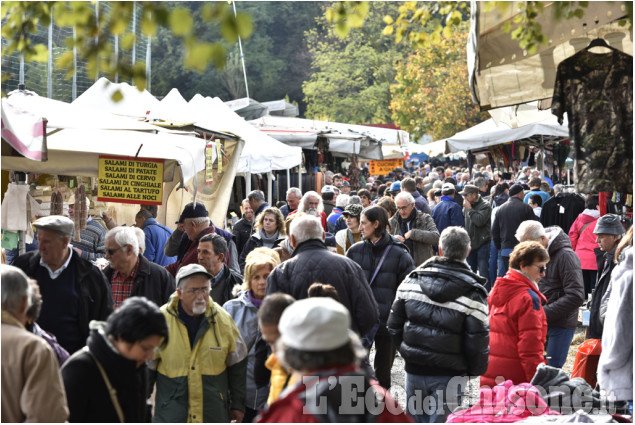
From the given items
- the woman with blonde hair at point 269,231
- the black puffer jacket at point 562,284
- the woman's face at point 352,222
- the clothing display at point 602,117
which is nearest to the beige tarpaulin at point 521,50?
the clothing display at point 602,117

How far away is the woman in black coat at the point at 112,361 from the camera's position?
393 cm

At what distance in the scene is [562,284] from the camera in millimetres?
7543

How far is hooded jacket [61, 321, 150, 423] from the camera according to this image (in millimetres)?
3928

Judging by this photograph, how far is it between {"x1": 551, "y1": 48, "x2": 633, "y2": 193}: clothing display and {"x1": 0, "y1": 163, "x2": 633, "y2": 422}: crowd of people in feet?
1.78

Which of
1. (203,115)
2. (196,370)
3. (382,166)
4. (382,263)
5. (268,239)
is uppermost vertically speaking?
(203,115)

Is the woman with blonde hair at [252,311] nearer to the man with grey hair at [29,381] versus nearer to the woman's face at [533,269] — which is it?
the woman's face at [533,269]

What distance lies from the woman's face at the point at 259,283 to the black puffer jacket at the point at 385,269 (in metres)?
1.44

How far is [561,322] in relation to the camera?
745 centimetres

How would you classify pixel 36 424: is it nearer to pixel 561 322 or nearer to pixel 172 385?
pixel 172 385

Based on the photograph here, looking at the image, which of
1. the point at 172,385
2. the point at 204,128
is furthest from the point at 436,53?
the point at 172,385

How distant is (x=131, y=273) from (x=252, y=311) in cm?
112

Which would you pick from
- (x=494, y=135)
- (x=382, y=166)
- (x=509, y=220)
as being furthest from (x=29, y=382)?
(x=382, y=166)

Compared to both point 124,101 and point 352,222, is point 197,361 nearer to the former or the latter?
point 352,222

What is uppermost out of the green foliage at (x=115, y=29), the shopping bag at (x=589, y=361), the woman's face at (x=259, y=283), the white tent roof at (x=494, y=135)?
the white tent roof at (x=494, y=135)
